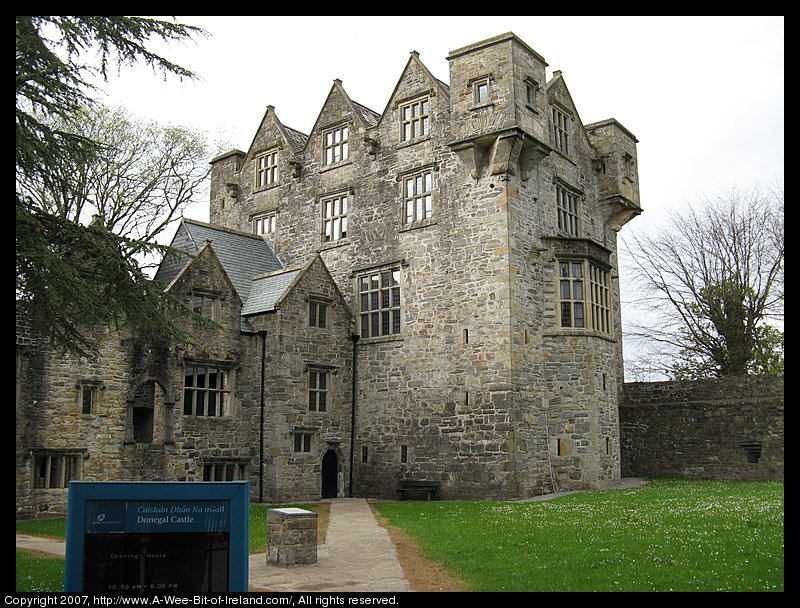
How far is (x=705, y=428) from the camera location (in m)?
28.0

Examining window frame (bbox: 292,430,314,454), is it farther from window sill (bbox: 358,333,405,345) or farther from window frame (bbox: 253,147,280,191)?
window frame (bbox: 253,147,280,191)

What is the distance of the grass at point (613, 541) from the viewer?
10.4m

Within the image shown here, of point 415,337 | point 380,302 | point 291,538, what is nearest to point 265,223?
point 380,302

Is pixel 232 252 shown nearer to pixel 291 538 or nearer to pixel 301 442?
pixel 301 442

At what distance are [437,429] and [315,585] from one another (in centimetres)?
1482

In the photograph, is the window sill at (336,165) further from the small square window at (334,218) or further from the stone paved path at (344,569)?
the stone paved path at (344,569)

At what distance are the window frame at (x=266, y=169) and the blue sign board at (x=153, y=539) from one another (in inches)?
990

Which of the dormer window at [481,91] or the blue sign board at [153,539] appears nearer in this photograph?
the blue sign board at [153,539]

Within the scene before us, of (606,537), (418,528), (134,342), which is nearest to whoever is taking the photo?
(606,537)

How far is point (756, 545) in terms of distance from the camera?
12.1 m

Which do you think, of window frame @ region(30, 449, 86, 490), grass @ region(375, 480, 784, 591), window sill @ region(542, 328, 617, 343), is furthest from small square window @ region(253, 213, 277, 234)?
grass @ region(375, 480, 784, 591)

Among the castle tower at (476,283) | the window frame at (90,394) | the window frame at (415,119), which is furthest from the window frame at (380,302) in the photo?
the window frame at (90,394)
